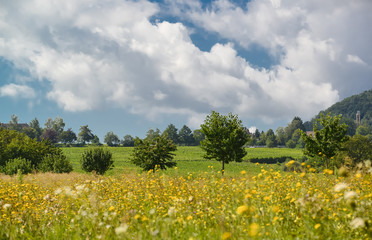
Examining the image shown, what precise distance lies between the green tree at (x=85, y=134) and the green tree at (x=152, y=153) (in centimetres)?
10147

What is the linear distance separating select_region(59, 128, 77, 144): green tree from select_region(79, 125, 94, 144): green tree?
10.8 ft

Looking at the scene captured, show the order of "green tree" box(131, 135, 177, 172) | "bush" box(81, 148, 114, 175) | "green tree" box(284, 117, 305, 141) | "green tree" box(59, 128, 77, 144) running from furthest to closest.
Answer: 1. "green tree" box(284, 117, 305, 141)
2. "green tree" box(59, 128, 77, 144)
3. "bush" box(81, 148, 114, 175)
4. "green tree" box(131, 135, 177, 172)

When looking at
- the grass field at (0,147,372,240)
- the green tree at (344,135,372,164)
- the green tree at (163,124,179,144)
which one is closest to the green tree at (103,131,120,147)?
the green tree at (163,124,179,144)

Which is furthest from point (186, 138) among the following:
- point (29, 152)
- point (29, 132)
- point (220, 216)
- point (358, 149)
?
point (220, 216)

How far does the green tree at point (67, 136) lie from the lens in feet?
404

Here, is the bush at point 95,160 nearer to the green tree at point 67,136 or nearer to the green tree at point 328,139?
the green tree at point 328,139

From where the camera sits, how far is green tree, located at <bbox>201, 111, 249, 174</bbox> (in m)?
30.7

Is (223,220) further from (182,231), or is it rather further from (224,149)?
(224,149)

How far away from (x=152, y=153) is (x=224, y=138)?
7.73m

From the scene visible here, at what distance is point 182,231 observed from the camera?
507 centimetres

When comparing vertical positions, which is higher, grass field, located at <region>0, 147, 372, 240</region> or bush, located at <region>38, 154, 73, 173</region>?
grass field, located at <region>0, 147, 372, 240</region>

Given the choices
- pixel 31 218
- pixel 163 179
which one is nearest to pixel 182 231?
pixel 31 218

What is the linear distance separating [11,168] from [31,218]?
101 ft

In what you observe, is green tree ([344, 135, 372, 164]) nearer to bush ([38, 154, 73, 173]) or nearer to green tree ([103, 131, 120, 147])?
bush ([38, 154, 73, 173])
